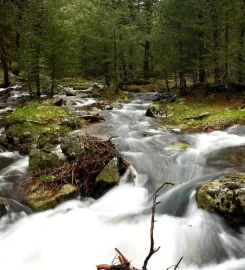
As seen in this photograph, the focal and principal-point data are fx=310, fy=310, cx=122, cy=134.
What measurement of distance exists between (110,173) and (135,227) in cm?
222

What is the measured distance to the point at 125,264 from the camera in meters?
3.75

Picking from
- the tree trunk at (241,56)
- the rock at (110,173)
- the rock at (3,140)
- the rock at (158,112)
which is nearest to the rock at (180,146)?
the rock at (110,173)

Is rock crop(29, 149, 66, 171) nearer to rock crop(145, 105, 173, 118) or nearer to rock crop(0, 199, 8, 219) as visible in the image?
rock crop(0, 199, 8, 219)

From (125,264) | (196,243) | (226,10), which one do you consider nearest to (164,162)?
(196,243)

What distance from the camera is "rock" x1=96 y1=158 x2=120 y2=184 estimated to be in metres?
9.27

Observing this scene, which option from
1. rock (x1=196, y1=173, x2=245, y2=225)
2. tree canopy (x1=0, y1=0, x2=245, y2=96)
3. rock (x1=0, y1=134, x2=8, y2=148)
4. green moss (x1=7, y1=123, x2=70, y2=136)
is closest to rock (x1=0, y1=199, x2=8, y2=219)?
rock (x1=0, y1=134, x2=8, y2=148)

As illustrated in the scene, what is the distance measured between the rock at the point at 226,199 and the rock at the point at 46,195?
3601mm

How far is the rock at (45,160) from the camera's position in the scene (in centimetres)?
1015

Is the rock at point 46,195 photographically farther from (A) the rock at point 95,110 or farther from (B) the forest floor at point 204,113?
(A) the rock at point 95,110

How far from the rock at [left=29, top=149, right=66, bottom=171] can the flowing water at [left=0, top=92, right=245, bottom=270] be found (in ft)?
1.80

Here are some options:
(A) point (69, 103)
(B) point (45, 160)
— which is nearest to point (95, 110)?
(A) point (69, 103)

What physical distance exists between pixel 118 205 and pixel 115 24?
2153cm

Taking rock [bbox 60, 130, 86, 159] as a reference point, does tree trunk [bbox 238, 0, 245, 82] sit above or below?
above

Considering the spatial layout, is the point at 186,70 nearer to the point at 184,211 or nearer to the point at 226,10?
the point at 226,10
